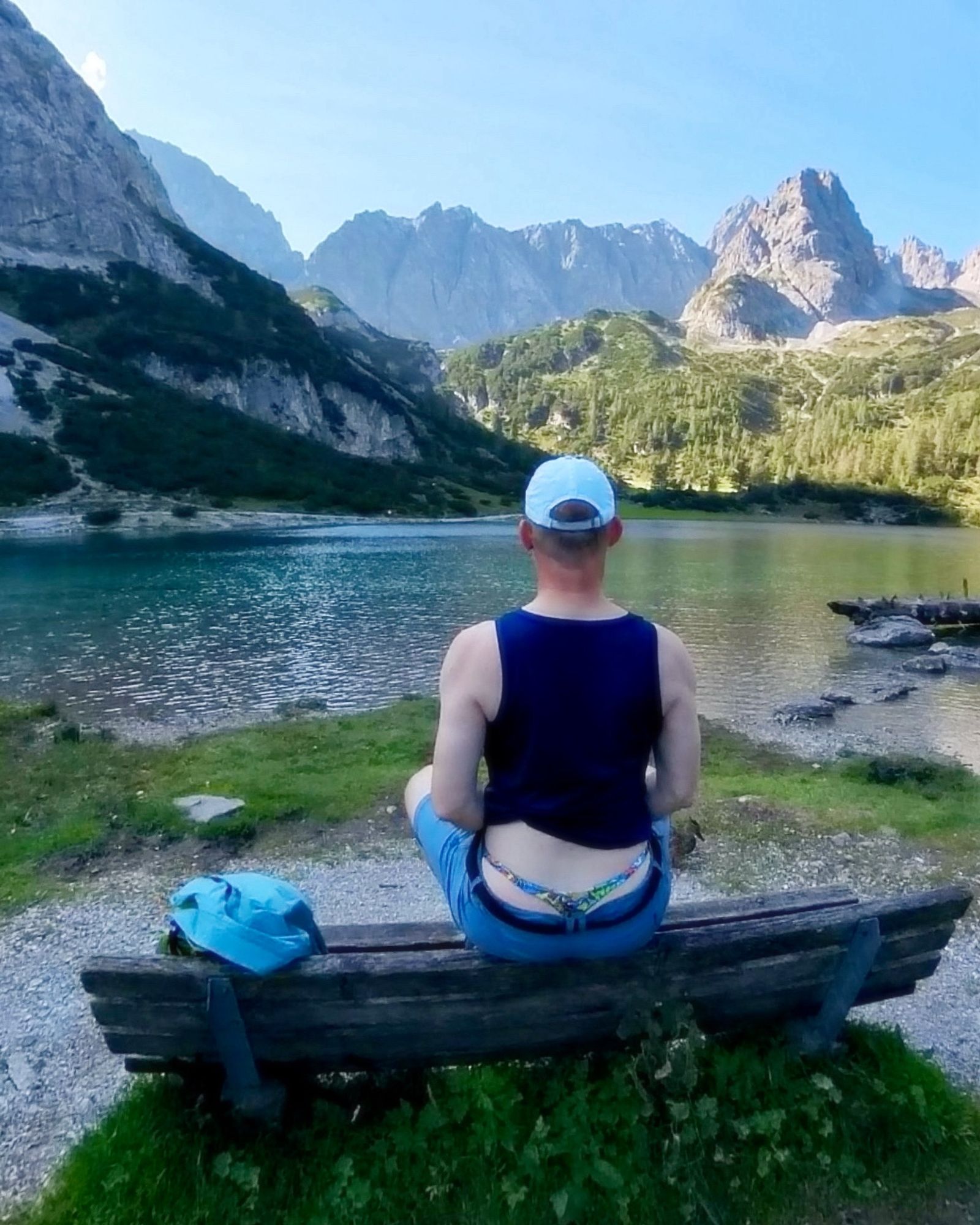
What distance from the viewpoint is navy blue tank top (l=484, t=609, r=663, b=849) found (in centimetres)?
344

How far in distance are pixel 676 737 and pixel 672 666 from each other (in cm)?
37

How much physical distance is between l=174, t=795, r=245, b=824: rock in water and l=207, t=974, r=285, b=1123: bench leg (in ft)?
23.6

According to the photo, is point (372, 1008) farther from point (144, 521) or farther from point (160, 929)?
point (144, 521)

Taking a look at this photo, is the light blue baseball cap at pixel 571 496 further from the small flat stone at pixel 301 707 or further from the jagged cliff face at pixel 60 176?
the jagged cliff face at pixel 60 176

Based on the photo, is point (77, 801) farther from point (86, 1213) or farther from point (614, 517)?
point (614, 517)

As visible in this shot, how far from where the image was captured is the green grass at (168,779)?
393 inches

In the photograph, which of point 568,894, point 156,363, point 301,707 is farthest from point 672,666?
point 156,363

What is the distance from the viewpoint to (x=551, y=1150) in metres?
3.90

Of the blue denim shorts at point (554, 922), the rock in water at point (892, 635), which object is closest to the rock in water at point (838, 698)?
the rock in water at point (892, 635)

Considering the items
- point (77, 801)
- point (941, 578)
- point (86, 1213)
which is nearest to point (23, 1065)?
point (86, 1213)

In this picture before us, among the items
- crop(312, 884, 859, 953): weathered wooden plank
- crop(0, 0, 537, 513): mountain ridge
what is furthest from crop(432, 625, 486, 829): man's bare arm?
crop(0, 0, 537, 513): mountain ridge

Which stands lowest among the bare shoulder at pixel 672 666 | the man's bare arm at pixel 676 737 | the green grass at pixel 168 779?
the green grass at pixel 168 779

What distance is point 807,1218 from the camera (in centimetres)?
382

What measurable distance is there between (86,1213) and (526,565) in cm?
5547
